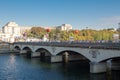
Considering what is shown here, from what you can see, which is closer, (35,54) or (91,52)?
(91,52)

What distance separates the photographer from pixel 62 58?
6781cm

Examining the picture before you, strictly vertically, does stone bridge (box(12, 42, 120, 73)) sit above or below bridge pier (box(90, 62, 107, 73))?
above

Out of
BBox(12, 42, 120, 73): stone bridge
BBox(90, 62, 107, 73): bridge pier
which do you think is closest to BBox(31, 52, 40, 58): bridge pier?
BBox(12, 42, 120, 73): stone bridge

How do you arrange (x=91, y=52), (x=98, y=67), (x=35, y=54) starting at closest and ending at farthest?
(x=98, y=67) → (x=91, y=52) → (x=35, y=54)

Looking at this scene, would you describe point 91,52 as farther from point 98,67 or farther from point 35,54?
point 35,54

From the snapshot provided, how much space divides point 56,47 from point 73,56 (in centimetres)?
734

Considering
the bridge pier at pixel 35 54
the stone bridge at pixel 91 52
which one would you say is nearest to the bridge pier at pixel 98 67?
the stone bridge at pixel 91 52

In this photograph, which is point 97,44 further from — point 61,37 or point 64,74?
point 61,37

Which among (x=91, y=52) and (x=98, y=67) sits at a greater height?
(x=91, y=52)

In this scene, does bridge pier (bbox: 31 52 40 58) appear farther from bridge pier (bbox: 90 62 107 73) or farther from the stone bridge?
bridge pier (bbox: 90 62 107 73)

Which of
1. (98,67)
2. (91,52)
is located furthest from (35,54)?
(98,67)

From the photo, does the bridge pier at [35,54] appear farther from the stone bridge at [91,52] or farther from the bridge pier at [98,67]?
the bridge pier at [98,67]

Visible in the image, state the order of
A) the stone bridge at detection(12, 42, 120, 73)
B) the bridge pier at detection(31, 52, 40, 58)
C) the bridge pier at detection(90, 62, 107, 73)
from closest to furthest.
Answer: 1. the stone bridge at detection(12, 42, 120, 73)
2. the bridge pier at detection(90, 62, 107, 73)
3. the bridge pier at detection(31, 52, 40, 58)

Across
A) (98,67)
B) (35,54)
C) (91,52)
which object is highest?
(91,52)
